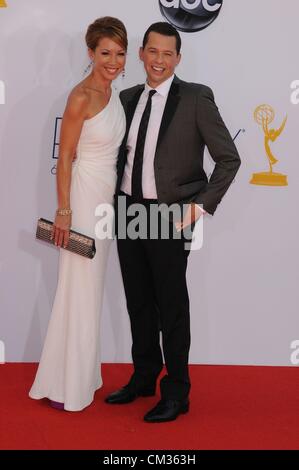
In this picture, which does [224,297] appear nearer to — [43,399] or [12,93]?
[43,399]

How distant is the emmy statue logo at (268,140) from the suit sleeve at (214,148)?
29.5 inches

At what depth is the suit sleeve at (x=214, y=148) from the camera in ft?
9.11

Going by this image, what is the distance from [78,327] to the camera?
115 inches

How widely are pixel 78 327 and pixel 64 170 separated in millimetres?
704

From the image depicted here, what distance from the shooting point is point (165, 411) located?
9.27 feet

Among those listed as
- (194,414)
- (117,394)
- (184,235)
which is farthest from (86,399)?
(184,235)

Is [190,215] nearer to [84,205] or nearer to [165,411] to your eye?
[84,205]

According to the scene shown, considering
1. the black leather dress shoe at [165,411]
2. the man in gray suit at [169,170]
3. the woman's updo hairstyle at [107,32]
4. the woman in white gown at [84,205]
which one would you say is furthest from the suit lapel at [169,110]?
the black leather dress shoe at [165,411]

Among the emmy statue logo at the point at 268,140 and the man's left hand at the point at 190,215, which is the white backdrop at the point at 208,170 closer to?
the emmy statue logo at the point at 268,140

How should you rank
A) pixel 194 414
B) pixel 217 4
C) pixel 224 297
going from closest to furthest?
1. pixel 194 414
2. pixel 217 4
3. pixel 224 297

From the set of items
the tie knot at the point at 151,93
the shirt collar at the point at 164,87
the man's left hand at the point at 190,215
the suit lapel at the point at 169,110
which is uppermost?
the shirt collar at the point at 164,87

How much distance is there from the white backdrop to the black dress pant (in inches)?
23.2

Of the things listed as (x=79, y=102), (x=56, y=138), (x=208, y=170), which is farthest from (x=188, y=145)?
(x=56, y=138)

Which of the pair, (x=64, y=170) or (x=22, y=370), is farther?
(x=22, y=370)
